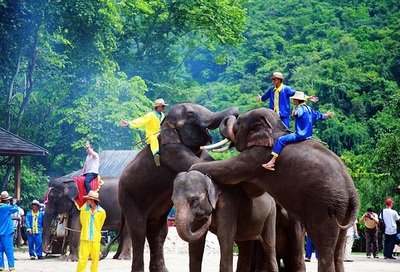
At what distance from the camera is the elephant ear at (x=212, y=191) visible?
11.4m

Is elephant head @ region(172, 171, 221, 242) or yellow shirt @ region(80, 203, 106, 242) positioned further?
yellow shirt @ region(80, 203, 106, 242)

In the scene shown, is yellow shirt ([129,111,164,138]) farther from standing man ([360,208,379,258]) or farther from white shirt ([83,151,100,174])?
standing man ([360,208,379,258])

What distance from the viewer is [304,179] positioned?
10.9m

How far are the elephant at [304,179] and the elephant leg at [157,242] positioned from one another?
3.16m

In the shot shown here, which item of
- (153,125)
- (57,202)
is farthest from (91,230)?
(57,202)

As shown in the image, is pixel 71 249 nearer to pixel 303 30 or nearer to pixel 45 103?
pixel 45 103

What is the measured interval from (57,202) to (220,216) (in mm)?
11143

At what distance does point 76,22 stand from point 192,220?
25.9 metres

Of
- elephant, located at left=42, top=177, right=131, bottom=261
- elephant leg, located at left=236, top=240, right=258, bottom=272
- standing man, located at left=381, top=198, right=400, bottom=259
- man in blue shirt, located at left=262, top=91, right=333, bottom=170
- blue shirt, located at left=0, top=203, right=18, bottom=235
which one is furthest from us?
standing man, located at left=381, top=198, right=400, bottom=259

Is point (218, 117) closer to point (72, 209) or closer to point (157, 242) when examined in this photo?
point (157, 242)

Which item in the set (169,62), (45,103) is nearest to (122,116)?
(45,103)

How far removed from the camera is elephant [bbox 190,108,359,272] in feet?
35.4

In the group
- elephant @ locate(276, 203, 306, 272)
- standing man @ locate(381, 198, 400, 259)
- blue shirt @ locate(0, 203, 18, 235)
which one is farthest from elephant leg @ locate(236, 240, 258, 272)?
standing man @ locate(381, 198, 400, 259)

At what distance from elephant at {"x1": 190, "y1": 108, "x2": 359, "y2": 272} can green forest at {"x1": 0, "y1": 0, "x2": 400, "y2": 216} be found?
778 inches
